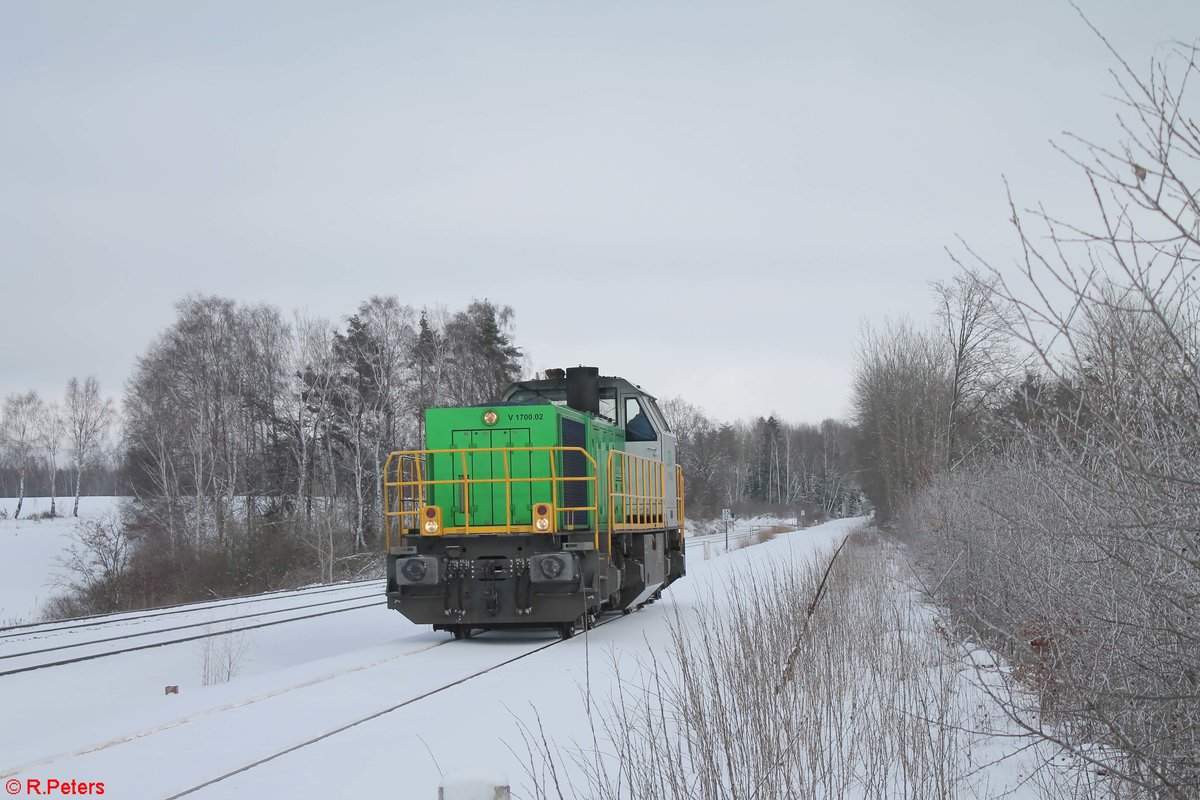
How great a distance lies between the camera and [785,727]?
456cm

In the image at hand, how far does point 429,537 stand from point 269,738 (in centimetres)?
482

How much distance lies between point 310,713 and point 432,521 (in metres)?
4.01

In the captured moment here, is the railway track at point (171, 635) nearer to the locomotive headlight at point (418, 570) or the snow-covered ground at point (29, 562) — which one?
the locomotive headlight at point (418, 570)

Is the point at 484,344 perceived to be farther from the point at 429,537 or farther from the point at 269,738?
the point at 269,738

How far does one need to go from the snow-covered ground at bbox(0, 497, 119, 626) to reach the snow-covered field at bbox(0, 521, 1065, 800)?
9.69 metres

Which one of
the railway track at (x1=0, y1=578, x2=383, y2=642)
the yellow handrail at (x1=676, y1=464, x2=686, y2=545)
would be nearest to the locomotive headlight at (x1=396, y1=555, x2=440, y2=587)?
the yellow handrail at (x1=676, y1=464, x2=686, y2=545)

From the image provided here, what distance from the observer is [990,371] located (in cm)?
3294

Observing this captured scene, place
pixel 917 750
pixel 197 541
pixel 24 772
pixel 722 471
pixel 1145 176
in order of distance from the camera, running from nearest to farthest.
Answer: pixel 1145 176 < pixel 917 750 < pixel 24 772 < pixel 197 541 < pixel 722 471

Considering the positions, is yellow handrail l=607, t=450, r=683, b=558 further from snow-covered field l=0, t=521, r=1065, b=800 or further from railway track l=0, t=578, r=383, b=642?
railway track l=0, t=578, r=383, b=642

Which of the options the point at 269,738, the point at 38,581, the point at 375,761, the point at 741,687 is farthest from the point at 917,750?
the point at 38,581

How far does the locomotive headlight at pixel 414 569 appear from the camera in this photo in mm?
11094

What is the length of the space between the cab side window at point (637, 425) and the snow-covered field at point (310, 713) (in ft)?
11.9

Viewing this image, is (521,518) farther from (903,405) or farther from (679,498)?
(903,405)

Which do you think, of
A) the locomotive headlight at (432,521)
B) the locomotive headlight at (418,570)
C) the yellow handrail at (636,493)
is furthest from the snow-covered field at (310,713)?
the yellow handrail at (636,493)
